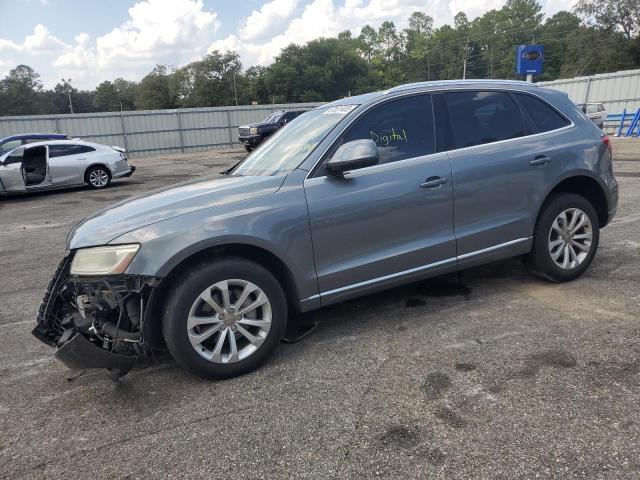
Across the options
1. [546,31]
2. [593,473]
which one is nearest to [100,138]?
[593,473]

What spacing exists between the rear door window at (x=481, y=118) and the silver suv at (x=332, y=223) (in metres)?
0.01

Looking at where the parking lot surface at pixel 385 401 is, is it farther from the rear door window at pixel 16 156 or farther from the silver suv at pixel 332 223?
the rear door window at pixel 16 156

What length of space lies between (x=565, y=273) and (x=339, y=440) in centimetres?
288

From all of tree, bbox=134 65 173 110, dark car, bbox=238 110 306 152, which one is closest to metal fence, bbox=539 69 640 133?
dark car, bbox=238 110 306 152

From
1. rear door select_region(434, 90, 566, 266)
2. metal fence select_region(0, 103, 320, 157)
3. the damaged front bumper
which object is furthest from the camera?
metal fence select_region(0, 103, 320, 157)

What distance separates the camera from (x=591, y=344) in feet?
10.9

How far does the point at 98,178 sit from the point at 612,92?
23.4 metres

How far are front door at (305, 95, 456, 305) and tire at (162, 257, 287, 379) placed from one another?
417 millimetres

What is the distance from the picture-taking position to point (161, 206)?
3.26 meters

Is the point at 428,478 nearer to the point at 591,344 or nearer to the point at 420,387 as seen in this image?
the point at 420,387

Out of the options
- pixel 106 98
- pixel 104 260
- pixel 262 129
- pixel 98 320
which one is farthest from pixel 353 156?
pixel 106 98

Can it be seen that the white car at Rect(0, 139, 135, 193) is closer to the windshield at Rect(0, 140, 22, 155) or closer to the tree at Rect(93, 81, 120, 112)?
the windshield at Rect(0, 140, 22, 155)

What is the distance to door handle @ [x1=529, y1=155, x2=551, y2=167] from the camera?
409cm

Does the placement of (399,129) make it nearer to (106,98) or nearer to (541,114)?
(541,114)
